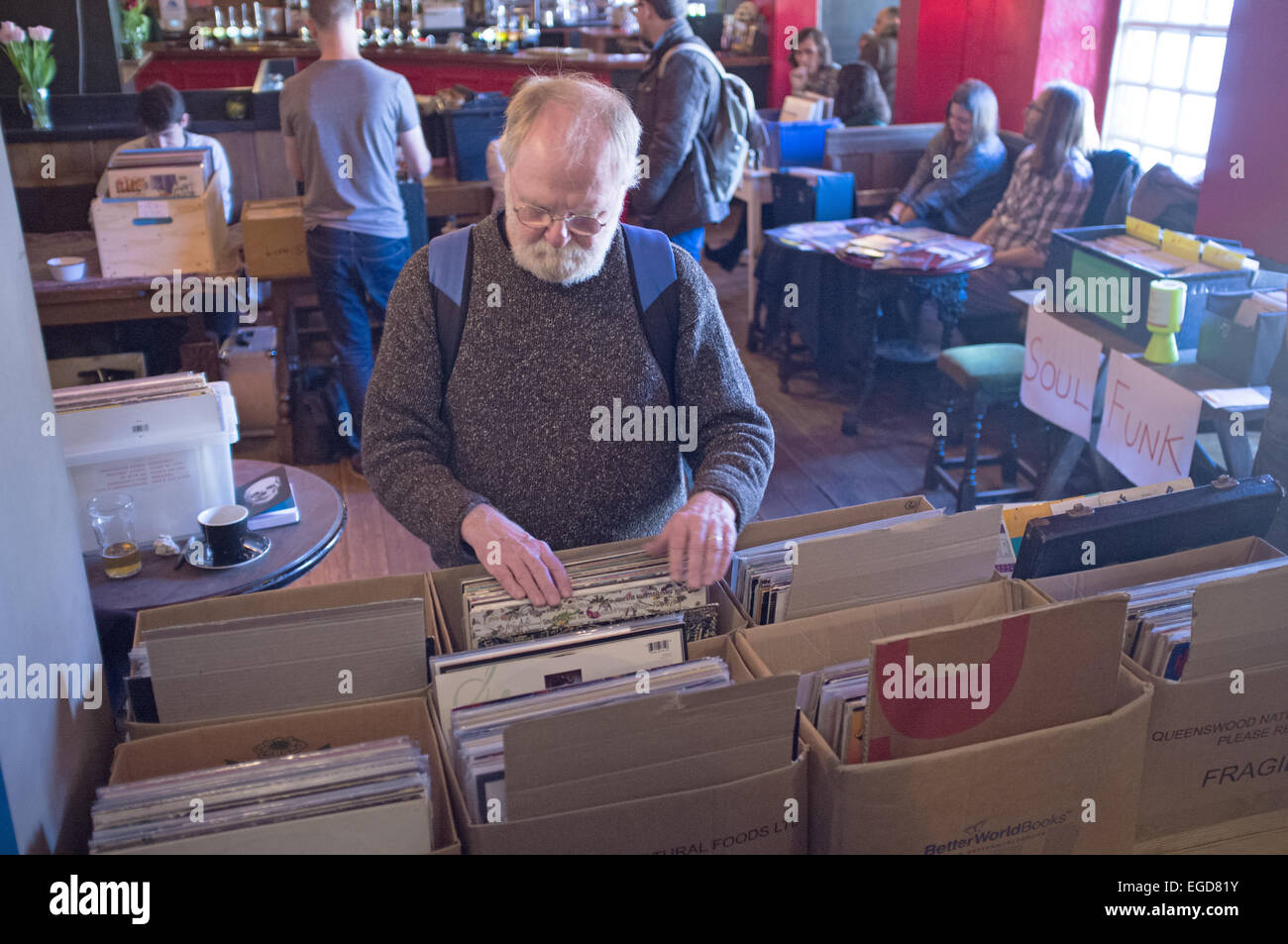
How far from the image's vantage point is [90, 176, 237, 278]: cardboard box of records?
3.83 m

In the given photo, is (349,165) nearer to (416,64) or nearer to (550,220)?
(550,220)

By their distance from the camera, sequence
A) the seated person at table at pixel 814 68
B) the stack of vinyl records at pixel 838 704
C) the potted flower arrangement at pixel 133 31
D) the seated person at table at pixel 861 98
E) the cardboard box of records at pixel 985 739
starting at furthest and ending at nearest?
1. the potted flower arrangement at pixel 133 31
2. the seated person at table at pixel 814 68
3. the seated person at table at pixel 861 98
4. the stack of vinyl records at pixel 838 704
5. the cardboard box of records at pixel 985 739

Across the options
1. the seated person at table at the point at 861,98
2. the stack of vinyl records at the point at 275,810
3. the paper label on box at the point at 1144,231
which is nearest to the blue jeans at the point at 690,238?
the paper label on box at the point at 1144,231

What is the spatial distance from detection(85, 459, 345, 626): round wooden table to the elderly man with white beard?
0.41 m

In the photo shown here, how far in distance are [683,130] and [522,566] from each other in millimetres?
3381

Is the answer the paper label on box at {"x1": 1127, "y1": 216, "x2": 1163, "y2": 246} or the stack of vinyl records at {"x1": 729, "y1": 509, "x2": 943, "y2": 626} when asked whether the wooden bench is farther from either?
the stack of vinyl records at {"x1": 729, "y1": 509, "x2": 943, "y2": 626}

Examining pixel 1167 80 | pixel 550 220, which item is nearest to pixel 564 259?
pixel 550 220

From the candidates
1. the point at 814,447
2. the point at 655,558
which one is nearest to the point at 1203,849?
the point at 655,558

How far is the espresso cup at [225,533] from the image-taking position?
192 cm

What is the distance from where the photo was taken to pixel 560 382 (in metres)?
1.64

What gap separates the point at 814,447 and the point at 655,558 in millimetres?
3326

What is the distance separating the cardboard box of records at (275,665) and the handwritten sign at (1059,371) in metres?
2.54

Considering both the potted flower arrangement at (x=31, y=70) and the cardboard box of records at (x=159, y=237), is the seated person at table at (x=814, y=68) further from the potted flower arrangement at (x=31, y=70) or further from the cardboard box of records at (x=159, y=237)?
the cardboard box of records at (x=159, y=237)
